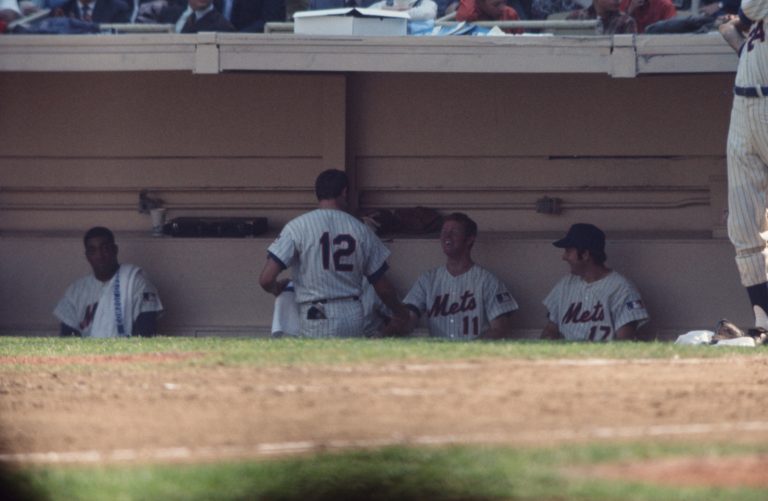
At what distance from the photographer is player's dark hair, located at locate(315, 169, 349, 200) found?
962 centimetres

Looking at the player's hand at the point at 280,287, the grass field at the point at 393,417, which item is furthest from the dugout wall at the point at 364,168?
the grass field at the point at 393,417

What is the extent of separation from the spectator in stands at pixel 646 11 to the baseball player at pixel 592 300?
170 centimetres

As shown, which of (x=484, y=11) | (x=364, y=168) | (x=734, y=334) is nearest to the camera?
(x=734, y=334)

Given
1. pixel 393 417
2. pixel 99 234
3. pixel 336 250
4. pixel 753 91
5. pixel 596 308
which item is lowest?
pixel 393 417

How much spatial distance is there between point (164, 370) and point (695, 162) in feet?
18.9

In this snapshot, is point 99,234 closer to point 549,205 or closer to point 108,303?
point 108,303

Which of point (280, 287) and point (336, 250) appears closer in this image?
point (336, 250)

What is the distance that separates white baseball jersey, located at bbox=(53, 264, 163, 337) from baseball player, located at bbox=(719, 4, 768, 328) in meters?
4.63

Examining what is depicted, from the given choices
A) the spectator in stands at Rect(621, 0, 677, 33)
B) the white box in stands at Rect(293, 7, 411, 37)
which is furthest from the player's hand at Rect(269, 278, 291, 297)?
the spectator in stands at Rect(621, 0, 677, 33)

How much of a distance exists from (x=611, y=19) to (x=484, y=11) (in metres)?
0.97

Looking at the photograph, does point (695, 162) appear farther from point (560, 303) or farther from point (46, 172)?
point (46, 172)

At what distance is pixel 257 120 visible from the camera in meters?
11.7

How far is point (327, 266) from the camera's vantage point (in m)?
9.38

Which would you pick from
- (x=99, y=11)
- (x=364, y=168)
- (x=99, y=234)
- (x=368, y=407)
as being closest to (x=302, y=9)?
(x=364, y=168)
